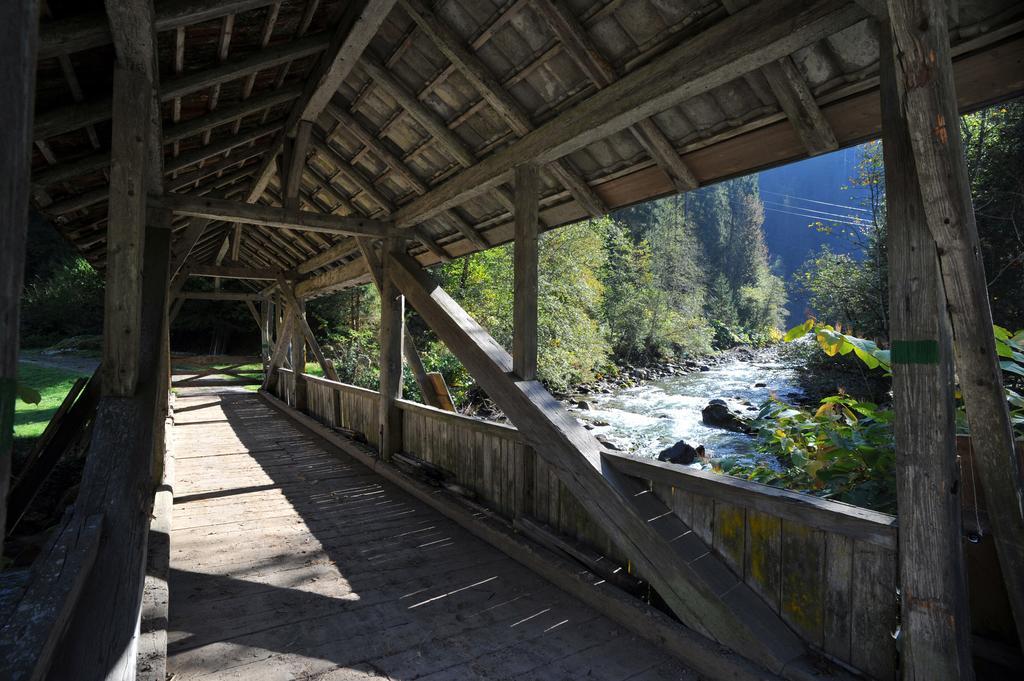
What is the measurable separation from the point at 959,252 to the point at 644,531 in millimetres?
1744

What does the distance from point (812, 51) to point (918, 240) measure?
3.03 ft

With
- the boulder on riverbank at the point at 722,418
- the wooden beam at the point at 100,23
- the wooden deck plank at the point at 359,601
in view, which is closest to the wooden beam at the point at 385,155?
the wooden beam at the point at 100,23

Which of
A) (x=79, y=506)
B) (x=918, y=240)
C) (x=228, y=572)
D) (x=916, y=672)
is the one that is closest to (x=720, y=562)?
(x=916, y=672)

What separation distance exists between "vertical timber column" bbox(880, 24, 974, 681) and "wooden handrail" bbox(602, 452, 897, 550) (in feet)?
0.48

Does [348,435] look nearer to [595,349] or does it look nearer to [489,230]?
[489,230]

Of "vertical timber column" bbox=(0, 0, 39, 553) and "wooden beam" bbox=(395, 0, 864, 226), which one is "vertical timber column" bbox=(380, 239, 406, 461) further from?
"vertical timber column" bbox=(0, 0, 39, 553)

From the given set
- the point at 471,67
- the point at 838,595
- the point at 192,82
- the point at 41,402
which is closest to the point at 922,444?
the point at 838,595

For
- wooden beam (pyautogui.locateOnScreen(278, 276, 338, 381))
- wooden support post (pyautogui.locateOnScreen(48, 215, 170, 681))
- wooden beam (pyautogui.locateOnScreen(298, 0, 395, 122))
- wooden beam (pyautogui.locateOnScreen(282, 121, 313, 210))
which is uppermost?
wooden beam (pyautogui.locateOnScreen(298, 0, 395, 122))

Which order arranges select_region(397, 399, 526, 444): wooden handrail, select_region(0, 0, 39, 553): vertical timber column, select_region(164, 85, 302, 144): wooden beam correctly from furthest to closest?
select_region(397, 399, 526, 444): wooden handrail < select_region(164, 85, 302, 144): wooden beam < select_region(0, 0, 39, 553): vertical timber column

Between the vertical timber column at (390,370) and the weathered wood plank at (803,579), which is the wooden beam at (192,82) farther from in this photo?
the weathered wood plank at (803,579)

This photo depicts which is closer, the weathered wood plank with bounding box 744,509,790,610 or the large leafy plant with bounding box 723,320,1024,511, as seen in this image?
the weathered wood plank with bounding box 744,509,790,610

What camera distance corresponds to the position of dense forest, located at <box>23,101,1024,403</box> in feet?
27.1

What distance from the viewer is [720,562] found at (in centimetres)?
247

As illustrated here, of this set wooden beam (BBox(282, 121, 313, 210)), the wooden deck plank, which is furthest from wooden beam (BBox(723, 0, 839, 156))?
wooden beam (BBox(282, 121, 313, 210))
